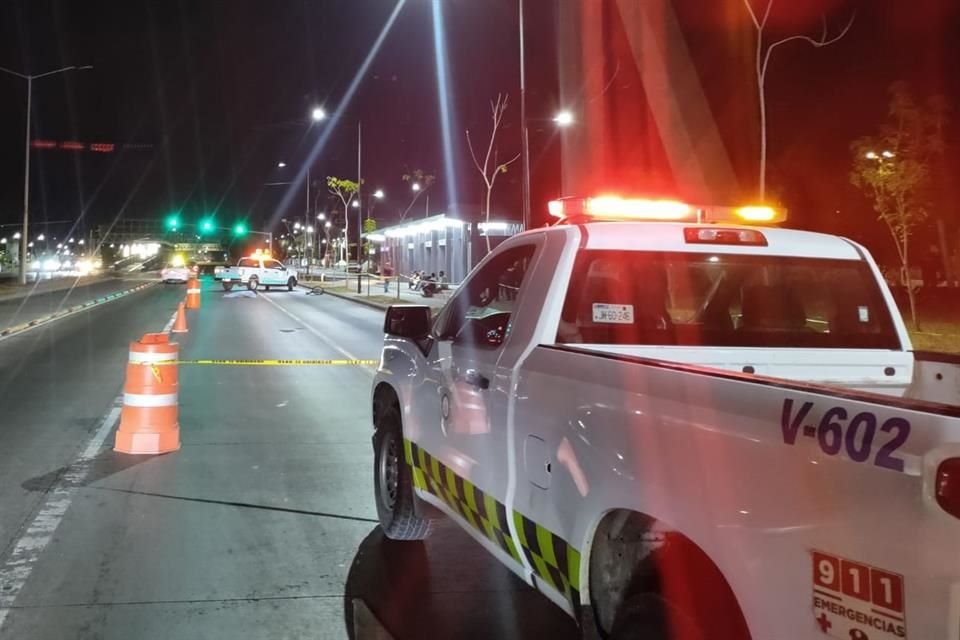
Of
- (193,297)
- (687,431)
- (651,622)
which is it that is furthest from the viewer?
(193,297)

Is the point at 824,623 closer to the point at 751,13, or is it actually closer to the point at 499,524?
the point at 499,524

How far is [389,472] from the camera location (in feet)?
18.5

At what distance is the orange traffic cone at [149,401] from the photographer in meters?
7.95

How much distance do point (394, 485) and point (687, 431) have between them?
3408 mm

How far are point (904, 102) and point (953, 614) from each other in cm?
2505

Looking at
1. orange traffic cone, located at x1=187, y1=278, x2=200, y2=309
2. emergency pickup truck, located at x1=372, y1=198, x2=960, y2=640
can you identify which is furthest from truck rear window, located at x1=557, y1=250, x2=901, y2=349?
orange traffic cone, located at x1=187, y1=278, x2=200, y2=309

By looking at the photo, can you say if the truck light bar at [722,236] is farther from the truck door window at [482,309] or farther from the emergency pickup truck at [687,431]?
the truck door window at [482,309]

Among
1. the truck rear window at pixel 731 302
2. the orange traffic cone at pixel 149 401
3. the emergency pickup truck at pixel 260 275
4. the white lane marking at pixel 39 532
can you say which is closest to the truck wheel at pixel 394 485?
the truck rear window at pixel 731 302

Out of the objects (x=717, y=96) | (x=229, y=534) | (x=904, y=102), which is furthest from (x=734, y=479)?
(x=717, y=96)

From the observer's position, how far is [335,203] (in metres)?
92.2

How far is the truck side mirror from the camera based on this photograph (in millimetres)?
5012

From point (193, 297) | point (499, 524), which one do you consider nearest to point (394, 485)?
point (499, 524)

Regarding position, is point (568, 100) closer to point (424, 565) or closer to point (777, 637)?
point (424, 565)

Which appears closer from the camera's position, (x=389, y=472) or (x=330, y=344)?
(x=389, y=472)
